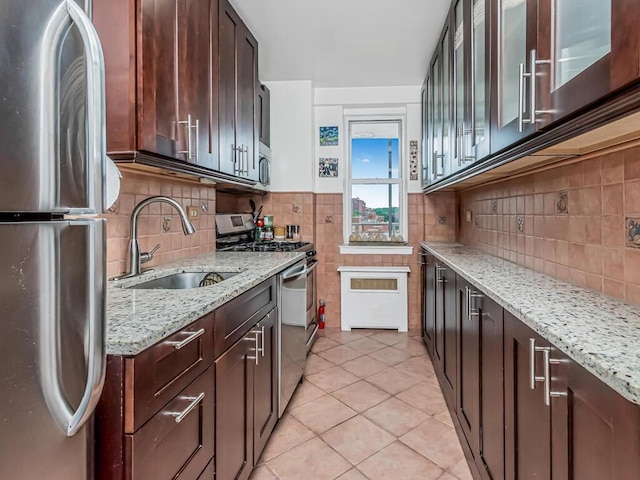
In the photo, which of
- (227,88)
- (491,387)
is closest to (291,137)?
(227,88)

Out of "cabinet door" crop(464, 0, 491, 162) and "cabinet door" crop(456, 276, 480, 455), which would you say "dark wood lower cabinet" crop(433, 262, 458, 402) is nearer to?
"cabinet door" crop(456, 276, 480, 455)

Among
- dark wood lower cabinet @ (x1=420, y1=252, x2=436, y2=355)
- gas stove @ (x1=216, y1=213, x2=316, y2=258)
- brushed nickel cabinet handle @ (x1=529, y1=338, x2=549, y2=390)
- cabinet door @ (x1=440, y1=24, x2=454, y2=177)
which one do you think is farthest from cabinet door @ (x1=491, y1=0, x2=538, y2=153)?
gas stove @ (x1=216, y1=213, x2=316, y2=258)

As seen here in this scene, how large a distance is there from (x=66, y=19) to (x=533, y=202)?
1.90 m

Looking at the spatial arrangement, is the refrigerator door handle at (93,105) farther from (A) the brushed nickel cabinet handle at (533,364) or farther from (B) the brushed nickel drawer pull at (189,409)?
(A) the brushed nickel cabinet handle at (533,364)

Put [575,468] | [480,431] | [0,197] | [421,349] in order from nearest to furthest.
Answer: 1. [0,197]
2. [575,468]
3. [480,431]
4. [421,349]

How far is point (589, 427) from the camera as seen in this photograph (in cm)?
73

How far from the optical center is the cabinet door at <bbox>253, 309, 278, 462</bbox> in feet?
5.37

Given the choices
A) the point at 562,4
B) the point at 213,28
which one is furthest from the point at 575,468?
the point at 213,28

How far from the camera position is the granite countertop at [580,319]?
651 mm

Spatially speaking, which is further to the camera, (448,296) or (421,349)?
(421,349)

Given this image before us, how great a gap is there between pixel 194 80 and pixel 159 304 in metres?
1.09

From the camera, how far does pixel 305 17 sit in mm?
2549

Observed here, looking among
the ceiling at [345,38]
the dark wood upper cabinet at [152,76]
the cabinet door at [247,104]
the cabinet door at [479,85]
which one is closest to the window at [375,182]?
the ceiling at [345,38]

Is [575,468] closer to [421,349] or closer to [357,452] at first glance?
[357,452]
